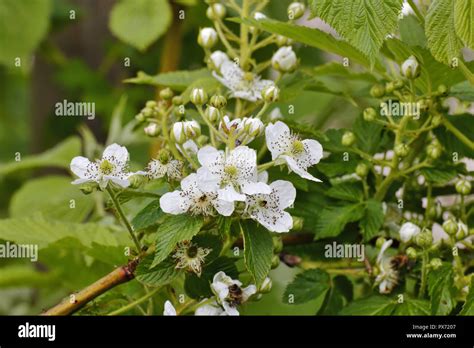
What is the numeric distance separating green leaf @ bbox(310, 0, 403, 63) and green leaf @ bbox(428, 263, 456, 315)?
0.76 ft

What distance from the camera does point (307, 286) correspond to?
0.98 metres

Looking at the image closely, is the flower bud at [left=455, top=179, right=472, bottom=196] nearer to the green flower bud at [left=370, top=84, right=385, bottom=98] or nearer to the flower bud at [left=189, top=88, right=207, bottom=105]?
the green flower bud at [left=370, top=84, right=385, bottom=98]

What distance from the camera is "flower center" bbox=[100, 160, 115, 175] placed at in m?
0.85

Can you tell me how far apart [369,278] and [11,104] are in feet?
7.22

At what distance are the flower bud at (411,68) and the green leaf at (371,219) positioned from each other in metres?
0.15

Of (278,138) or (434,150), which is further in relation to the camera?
(434,150)

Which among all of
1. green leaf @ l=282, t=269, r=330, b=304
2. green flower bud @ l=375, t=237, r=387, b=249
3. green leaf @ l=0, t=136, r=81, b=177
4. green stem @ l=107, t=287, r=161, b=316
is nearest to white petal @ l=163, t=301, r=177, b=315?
green stem @ l=107, t=287, r=161, b=316

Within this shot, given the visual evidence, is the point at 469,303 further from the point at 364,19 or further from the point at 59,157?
the point at 59,157

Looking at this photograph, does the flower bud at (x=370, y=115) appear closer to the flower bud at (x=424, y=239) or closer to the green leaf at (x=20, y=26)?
the flower bud at (x=424, y=239)

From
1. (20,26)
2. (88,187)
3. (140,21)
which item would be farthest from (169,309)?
(20,26)

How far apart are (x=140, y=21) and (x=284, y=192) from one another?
85cm

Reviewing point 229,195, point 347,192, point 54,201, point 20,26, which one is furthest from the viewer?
point 20,26
